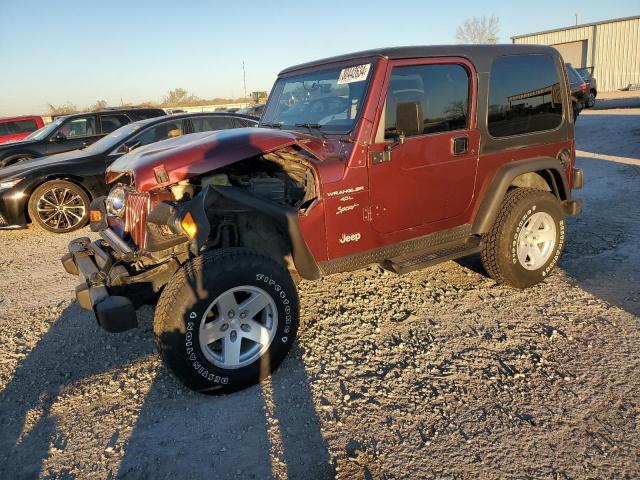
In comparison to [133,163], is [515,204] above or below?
below

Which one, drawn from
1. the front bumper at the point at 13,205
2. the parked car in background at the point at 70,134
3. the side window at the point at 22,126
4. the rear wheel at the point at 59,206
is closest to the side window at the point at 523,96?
the rear wheel at the point at 59,206

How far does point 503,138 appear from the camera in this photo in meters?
4.09

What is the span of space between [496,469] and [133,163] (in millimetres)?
2866

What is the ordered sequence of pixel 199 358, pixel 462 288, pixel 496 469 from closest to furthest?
pixel 496 469 < pixel 199 358 < pixel 462 288

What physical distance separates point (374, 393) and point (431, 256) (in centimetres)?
140

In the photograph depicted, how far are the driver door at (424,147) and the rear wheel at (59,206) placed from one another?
5.53 m

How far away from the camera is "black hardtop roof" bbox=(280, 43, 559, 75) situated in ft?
11.7

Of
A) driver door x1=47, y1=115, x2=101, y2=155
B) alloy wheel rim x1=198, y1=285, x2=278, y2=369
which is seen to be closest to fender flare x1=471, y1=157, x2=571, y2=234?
alloy wheel rim x1=198, y1=285, x2=278, y2=369

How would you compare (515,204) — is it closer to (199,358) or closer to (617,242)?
(617,242)

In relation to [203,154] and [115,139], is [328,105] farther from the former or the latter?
[115,139]

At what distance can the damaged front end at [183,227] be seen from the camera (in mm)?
2922

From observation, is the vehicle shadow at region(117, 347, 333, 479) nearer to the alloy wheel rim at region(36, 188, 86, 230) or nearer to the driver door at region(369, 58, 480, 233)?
the driver door at region(369, 58, 480, 233)

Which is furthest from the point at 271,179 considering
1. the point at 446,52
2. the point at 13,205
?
the point at 13,205

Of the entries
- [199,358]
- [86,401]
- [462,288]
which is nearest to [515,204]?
[462,288]
